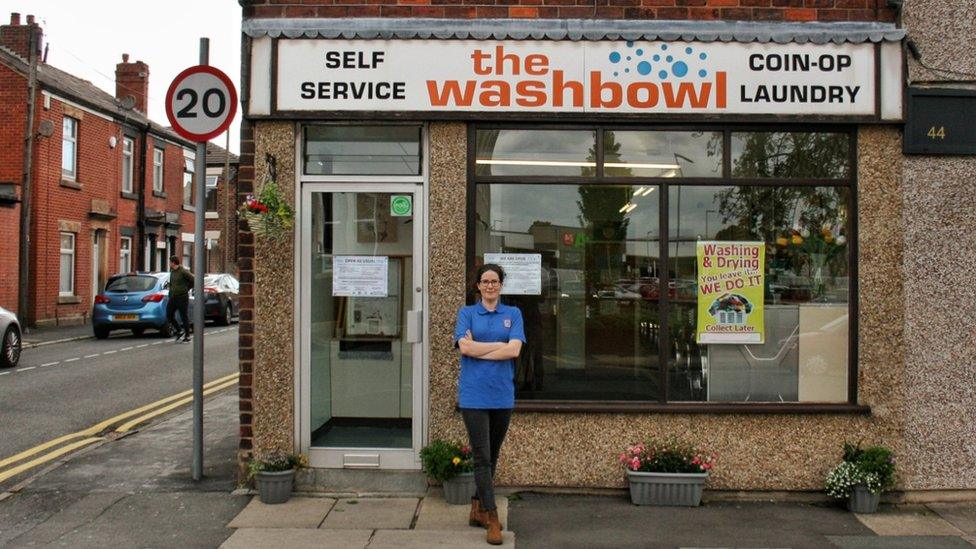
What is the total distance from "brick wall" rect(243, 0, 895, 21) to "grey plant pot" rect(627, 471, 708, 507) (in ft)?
11.6

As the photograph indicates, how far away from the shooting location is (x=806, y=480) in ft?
21.5

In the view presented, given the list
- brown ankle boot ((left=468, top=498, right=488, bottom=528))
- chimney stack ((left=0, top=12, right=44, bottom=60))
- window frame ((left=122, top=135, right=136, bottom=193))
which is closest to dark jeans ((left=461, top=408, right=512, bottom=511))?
brown ankle boot ((left=468, top=498, right=488, bottom=528))

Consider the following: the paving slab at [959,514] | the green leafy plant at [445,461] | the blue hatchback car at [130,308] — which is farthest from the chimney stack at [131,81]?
the paving slab at [959,514]

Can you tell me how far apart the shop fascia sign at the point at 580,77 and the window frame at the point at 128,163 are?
968 inches

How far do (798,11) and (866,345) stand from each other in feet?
8.76

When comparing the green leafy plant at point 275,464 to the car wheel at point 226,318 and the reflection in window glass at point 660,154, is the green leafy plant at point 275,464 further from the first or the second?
the car wheel at point 226,318

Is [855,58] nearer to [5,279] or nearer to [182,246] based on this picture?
[5,279]

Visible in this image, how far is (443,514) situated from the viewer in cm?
613

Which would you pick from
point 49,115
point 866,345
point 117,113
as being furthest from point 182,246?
point 866,345

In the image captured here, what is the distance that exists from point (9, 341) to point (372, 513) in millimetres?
11001

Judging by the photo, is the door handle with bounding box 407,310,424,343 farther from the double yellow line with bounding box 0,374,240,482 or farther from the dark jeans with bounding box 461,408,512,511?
the double yellow line with bounding box 0,374,240,482

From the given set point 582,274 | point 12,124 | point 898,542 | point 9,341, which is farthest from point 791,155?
point 12,124

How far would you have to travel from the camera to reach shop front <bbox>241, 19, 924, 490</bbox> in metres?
6.58

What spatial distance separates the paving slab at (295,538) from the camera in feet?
17.9
